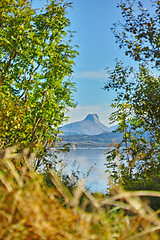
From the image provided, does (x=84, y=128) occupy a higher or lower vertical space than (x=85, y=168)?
higher

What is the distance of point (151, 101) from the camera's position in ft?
19.0

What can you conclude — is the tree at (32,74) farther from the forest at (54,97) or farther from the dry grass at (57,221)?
the dry grass at (57,221)

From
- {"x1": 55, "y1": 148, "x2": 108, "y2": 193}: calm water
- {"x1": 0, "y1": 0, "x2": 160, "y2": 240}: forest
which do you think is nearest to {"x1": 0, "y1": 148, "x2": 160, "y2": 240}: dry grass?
{"x1": 55, "y1": 148, "x2": 108, "y2": 193}: calm water

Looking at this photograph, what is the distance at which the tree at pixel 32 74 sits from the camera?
14.3 ft

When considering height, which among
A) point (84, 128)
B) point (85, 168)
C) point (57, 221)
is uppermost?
point (84, 128)

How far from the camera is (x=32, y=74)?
193 inches

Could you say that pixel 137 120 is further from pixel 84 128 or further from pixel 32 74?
pixel 84 128

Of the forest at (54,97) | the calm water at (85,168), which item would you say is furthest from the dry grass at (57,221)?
the forest at (54,97)

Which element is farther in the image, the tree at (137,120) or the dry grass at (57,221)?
the tree at (137,120)

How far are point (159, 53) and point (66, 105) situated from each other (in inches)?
87.9

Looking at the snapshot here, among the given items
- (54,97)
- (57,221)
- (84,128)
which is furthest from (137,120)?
(84,128)

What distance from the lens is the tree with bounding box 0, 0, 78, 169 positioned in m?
4.34

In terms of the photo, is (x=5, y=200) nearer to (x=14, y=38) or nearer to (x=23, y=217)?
(x=23, y=217)

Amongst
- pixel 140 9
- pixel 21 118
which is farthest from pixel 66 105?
pixel 140 9
